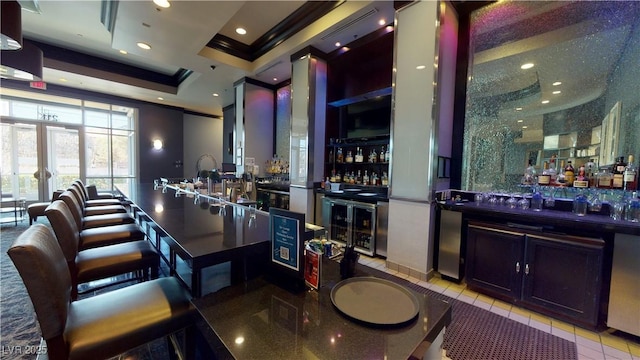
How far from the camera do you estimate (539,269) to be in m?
2.14

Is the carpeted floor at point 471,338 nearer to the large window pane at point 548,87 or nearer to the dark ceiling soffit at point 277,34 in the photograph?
A: the large window pane at point 548,87

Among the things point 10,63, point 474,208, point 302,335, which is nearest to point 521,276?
point 474,208

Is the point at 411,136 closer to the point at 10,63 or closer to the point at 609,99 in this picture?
the point at 609,99

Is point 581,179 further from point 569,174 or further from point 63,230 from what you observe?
point 63,230

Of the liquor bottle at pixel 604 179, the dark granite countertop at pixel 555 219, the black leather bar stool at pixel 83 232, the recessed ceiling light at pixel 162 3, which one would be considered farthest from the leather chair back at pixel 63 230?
the liquor bottle at pixel 604 179

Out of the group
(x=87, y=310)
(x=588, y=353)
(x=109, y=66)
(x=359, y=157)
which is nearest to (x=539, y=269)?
(x=588, y=353)

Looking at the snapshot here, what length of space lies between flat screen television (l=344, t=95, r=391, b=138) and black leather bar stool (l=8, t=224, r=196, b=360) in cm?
355

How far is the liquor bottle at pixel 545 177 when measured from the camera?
8.26 ft

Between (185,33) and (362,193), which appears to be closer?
(185,33)

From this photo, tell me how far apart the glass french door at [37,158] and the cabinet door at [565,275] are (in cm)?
990

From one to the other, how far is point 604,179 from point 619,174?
10 cm

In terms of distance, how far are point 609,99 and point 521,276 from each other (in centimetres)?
181

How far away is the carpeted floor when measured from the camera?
1.68m

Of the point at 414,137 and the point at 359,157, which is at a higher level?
the point at 414,137
